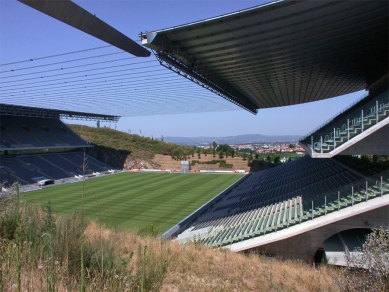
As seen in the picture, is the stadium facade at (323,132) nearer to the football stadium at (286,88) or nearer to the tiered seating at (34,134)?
the football stadium at (286,88)

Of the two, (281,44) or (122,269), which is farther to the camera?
(281,44)

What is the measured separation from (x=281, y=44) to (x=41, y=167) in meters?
30.5

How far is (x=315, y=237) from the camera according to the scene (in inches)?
420

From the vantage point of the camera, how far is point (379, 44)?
42.5 feet

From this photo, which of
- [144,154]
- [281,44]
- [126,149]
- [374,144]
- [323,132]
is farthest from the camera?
[126,149]

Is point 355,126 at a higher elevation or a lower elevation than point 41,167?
higher

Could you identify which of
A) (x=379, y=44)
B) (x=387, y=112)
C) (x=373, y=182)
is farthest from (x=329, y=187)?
(x=379, y=44)

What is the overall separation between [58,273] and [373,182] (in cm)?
1045

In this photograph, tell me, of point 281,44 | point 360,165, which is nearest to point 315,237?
point 360,165

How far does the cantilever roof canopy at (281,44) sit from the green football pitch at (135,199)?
7471 mm

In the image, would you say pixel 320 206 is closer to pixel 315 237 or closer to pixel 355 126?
pixel 315 237

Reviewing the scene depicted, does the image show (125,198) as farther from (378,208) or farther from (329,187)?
(378,208)

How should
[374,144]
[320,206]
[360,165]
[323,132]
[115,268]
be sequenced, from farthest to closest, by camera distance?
[360,165] < [323,132] < [374,144] < [320,206] < [115,268]

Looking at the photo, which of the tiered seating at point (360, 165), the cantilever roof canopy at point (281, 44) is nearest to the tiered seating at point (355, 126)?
the tiered seating at point (360, 165)
